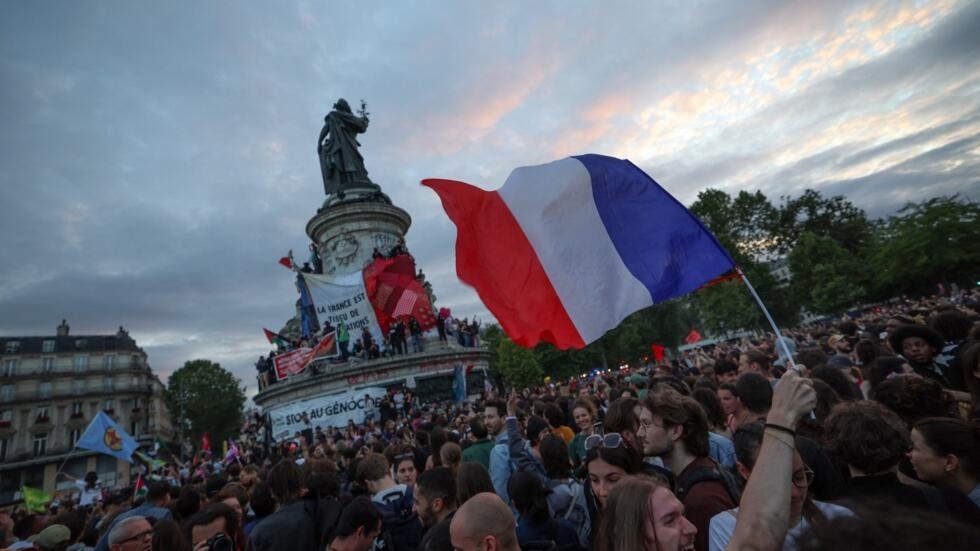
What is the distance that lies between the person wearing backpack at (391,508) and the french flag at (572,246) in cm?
188

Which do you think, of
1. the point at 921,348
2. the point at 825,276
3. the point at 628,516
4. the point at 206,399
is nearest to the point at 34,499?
the point at 628,516

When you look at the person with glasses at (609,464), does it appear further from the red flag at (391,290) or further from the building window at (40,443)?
the building window at (40,443)

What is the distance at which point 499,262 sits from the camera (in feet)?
17.7

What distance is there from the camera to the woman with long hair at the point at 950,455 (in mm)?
2582

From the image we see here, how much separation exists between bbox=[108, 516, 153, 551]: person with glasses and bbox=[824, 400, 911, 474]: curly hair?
4.98 m

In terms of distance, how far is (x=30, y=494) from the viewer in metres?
11.0

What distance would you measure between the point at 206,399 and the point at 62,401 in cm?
1508

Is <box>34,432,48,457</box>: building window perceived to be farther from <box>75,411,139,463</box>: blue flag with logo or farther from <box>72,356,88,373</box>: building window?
<box>75,411,139,463</box>: blue flag with logo

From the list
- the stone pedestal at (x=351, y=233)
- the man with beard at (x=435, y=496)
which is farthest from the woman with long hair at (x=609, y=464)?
the stone pedestal at (x=351, y=233)

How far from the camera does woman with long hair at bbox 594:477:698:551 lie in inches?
77.2

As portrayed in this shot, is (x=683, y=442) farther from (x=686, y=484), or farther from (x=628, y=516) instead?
(x=628, y=516)

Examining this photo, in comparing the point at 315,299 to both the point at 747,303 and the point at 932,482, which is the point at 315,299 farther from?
the point at 747,303

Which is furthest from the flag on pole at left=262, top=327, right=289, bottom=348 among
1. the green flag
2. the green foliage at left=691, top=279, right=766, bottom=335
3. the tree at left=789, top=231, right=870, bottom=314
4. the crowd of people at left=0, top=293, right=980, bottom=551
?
the tree at left=789, top=231, right=870, bottom=314

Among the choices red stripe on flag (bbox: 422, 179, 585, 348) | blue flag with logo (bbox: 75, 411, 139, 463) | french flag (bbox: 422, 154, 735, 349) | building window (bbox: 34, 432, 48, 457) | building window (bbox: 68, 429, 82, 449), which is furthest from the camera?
building window (bbox: 68, 429, 82, 449)
